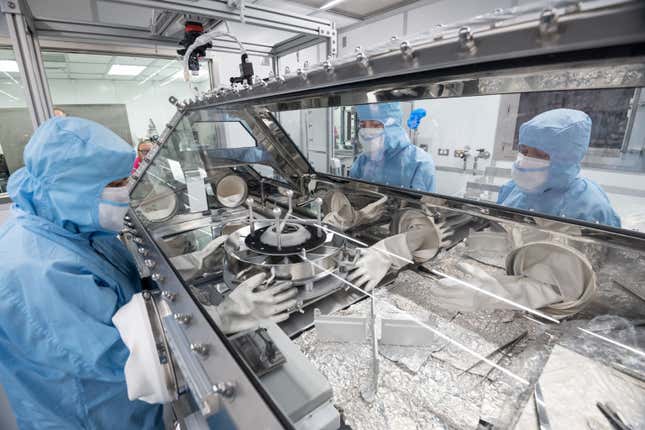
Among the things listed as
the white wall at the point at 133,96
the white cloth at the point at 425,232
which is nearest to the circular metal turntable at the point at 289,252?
the white cloth at the point at 425,232

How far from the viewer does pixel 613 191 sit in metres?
2.46

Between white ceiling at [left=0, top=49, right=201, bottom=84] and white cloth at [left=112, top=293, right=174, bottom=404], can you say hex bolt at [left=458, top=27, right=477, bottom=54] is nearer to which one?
white cloth at [left=112, top=293, right=174, bottom=404]

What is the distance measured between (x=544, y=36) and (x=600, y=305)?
2.91ft

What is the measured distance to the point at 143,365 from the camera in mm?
722

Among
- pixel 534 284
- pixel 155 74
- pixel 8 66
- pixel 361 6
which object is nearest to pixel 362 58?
pixel 534 284

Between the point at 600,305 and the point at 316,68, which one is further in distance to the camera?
the point at 600,305

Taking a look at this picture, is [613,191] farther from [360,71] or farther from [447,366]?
[360,71]

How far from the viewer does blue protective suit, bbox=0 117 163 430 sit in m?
0.75

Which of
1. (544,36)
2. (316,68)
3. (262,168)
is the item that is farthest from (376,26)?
(544,36)

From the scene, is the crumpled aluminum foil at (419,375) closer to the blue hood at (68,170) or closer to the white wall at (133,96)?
the blue hood at (68,170)

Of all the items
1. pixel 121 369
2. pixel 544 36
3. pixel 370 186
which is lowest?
pixel 121 369

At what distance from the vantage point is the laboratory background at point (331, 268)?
487 millimetres

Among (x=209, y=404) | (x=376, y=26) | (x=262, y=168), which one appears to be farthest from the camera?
(x=376, y=26)

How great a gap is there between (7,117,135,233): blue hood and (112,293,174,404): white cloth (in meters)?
0.41
